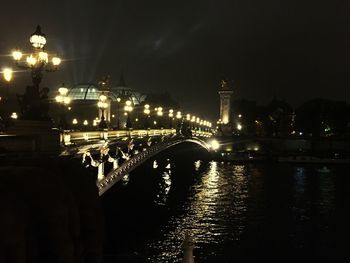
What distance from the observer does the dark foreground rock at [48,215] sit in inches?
291

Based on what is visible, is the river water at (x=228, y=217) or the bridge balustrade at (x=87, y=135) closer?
the bridge balustrade at (x=87, y=135)

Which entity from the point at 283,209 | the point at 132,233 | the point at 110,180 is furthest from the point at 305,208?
the point at 110,180

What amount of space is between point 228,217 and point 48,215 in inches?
1221

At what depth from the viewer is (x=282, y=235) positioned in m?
33.0

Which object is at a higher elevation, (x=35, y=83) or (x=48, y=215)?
(x=35, y=83)

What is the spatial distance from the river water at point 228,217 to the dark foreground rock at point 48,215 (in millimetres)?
15097

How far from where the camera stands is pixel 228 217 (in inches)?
1513

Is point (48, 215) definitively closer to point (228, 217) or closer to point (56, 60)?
point (56, 60)

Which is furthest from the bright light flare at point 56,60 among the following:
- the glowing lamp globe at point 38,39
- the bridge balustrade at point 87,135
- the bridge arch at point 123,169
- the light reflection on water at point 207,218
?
the light reflection on water at point 207,218

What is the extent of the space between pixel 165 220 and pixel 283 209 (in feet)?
36.2

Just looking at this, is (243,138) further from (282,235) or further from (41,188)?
(41,188)

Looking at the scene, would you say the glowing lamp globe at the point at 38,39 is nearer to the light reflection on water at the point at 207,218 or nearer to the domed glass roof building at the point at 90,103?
the light reflection on water at the point at 207,218

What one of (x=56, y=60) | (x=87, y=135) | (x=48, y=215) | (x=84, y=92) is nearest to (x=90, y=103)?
(x=84, y=92)

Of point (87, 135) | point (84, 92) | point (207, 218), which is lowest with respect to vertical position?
point (207, 218)
